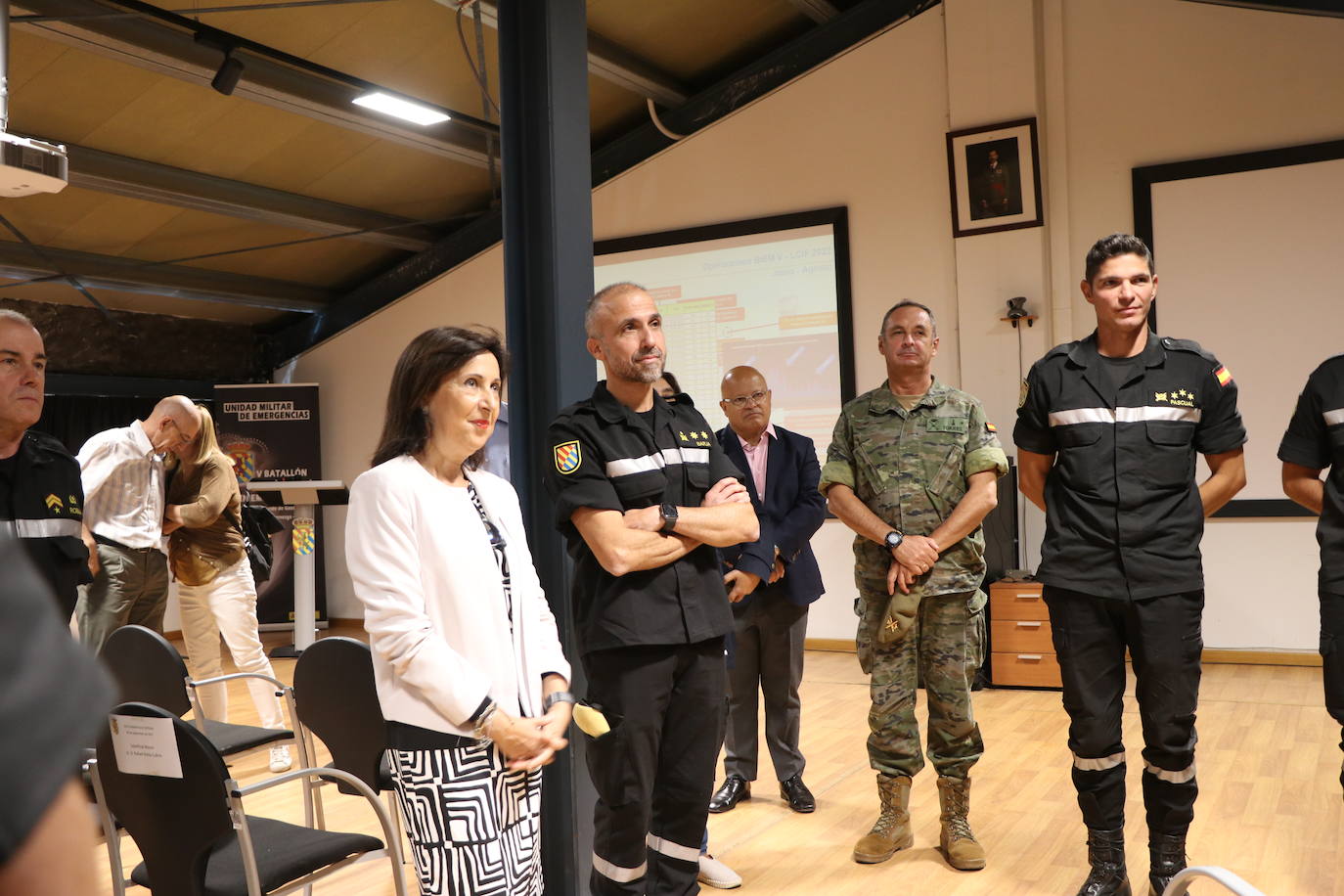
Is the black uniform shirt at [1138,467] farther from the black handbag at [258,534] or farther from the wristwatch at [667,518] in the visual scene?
the black handbag at [258,534]

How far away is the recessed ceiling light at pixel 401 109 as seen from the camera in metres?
6.72

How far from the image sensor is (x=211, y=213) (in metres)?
7.76

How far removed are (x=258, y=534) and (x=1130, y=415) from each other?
4.53 meters

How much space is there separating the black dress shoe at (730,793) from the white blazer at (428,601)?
85.4 inches

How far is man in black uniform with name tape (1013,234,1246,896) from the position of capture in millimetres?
2781

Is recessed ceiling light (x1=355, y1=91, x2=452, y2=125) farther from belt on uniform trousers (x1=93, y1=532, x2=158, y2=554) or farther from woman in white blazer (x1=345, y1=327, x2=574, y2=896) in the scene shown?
woman in white blazer (x1=345, y1=327, x2=574, y2=896)

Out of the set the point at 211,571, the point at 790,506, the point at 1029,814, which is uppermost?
the point at 790,506

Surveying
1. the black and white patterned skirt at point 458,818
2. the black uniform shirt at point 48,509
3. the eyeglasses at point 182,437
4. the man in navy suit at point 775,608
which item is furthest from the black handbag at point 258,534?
the black and white patterned skirt at point 458,818

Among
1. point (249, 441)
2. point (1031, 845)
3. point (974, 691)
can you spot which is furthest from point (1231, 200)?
point (249, 441)

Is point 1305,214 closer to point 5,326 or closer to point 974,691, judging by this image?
point 974,691

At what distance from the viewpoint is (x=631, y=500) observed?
2418mm

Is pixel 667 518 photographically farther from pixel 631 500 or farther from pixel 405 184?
pixel 405 184

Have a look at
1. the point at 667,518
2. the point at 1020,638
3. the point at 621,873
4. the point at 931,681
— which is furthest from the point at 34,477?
the point at 1020,638

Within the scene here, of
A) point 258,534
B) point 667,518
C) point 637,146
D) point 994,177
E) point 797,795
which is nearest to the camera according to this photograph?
point 667,518
